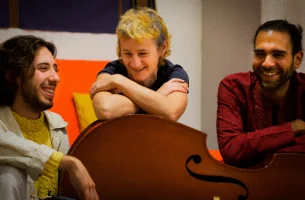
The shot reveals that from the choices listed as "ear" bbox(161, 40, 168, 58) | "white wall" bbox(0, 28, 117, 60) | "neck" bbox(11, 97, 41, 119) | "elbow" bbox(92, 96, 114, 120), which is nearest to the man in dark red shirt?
"ear" bbox(161, 40, 168, 58)

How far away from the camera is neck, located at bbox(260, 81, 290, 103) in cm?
201

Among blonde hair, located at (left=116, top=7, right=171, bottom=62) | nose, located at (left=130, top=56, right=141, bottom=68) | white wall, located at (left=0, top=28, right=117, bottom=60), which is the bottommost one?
nose, located at (left=130, top=56, right=141, bottom=68)

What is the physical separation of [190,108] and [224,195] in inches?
81.0

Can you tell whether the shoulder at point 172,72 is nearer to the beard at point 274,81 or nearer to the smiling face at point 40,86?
the beard at point 274,81

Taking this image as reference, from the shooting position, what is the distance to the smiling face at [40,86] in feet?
5.84

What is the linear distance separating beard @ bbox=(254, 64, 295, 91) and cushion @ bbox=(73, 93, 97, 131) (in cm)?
109

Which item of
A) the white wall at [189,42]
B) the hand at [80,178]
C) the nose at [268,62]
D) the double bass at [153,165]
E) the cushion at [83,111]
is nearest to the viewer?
the hand at [80,178]

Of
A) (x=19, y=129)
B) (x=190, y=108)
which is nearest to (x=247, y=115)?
(x=19, y=129)

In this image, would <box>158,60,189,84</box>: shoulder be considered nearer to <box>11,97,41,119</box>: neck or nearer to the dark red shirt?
the dark red shirt

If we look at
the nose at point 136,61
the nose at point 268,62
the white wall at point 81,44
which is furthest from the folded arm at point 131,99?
the white wall at point 81,44

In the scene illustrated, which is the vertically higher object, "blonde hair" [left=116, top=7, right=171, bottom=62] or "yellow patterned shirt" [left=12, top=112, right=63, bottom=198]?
"blonde hair" [left=116, top=7, right=171, bottom=62]

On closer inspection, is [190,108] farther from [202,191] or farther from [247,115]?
[202,191]

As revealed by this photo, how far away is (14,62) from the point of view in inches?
71.4

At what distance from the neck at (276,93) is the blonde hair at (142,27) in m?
0.53
